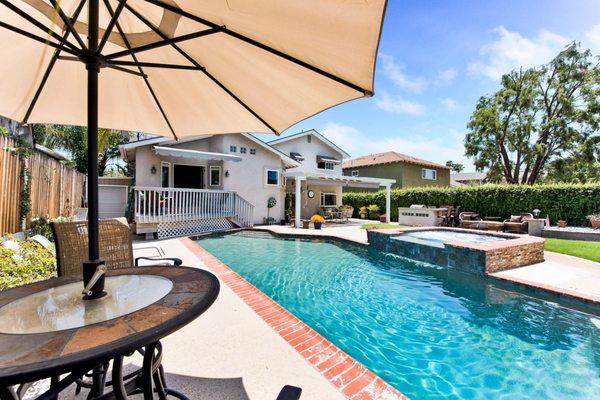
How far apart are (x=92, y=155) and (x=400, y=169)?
97.4 feet

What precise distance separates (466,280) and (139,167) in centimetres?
1390

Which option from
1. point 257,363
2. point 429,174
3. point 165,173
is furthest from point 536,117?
point 257,363

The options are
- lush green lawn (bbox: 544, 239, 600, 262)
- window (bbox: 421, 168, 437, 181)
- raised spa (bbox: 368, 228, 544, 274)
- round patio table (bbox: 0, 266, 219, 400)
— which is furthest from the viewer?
window (bbox: 421, 168, 437, 181)

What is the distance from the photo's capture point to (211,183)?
1603 centimetres

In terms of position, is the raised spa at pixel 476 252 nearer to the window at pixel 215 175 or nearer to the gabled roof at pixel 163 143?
the gabled roof at pixel 163 143

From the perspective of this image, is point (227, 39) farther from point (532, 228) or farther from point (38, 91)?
point (532, 228)

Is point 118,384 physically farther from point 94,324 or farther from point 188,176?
point 188,176

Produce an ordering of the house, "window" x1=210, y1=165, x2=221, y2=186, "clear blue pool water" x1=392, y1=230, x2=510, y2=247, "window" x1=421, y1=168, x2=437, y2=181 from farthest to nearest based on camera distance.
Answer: "window" x1=421, y1=168, x2=437, y2=181, the house, "window" x1=210, y1=165, x2=221, y2=186, "clear blue pool water" x1=392, y1=230, x2=510, y2=247

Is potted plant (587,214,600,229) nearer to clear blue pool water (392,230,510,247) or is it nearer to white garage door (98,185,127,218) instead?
clear blue pool water (392,230,510,247)

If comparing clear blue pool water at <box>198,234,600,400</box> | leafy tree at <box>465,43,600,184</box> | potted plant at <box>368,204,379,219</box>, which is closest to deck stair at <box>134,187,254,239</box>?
clear blue pool water at <box>198,234,600,400</box>

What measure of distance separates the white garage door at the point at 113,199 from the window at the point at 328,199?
46.5 feet

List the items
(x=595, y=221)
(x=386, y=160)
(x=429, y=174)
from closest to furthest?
(x=595, y=221) → (x=386, y=160) → (x=429, y=174)

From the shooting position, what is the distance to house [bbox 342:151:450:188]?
29.1m

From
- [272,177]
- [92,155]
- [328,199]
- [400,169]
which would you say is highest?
[400,169]
